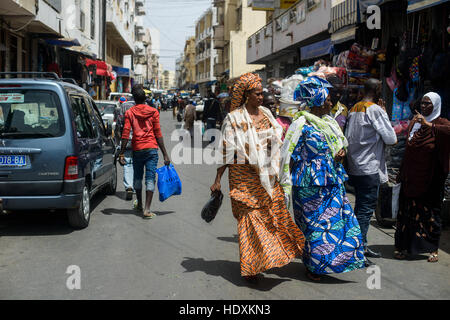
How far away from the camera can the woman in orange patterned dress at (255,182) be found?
4535 mm

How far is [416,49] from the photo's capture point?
9.01 meters

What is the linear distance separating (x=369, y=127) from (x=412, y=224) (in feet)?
3.79

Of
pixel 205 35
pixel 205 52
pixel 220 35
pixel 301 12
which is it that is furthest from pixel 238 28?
pixel 301 12

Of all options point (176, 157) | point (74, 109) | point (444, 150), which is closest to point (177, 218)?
point (74, 109)

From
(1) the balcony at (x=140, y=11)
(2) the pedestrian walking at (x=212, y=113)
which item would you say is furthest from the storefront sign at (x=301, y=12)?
(1) the balcony at (x=140, y=11)

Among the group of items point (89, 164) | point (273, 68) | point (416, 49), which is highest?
point (273, 68)

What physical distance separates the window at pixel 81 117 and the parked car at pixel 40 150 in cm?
21

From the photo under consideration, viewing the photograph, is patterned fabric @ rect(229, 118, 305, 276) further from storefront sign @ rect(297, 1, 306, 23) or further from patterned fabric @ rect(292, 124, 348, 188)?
storefront sign @ rect(297, 1, 306, 23)

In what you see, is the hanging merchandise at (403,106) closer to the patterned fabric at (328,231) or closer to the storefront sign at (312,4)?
the patterned fabric at (328,231)

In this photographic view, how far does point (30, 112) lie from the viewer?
6180 mm

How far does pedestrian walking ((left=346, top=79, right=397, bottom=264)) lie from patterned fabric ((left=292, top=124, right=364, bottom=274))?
660mm

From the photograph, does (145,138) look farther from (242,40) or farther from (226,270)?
(242,40)

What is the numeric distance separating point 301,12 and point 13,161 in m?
14.0

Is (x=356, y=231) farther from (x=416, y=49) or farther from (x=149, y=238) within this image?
(x=416, y=49)
